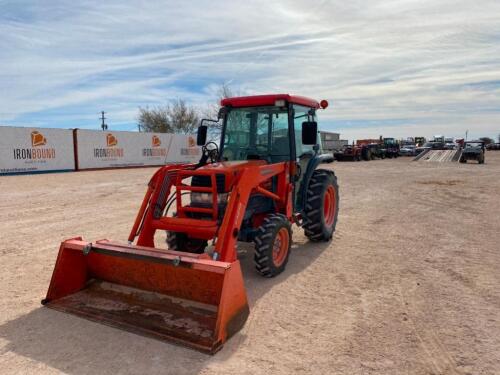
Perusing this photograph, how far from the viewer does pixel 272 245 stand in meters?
5.03

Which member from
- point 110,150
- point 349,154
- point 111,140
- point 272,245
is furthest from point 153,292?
point 349,154

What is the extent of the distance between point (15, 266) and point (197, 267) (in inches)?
136

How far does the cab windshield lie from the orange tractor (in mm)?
15

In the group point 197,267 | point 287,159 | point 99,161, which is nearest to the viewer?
point 197,267

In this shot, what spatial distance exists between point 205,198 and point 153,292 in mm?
1392

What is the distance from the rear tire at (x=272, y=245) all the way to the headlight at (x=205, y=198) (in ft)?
1.94

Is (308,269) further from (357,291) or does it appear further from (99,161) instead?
(99,161)

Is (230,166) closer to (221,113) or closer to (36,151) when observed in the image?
(221,113)

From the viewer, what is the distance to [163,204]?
536cm

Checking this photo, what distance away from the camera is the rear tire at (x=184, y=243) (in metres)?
5.49

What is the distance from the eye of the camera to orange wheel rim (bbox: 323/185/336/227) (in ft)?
24.4

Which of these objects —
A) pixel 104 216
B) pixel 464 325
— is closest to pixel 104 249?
pixel 464 325

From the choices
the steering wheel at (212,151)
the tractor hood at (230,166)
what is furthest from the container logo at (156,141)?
the tractor hood at (230,166)

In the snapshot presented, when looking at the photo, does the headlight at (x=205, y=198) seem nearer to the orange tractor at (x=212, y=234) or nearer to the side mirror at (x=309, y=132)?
the orange tractor at (x=212, y=234)
